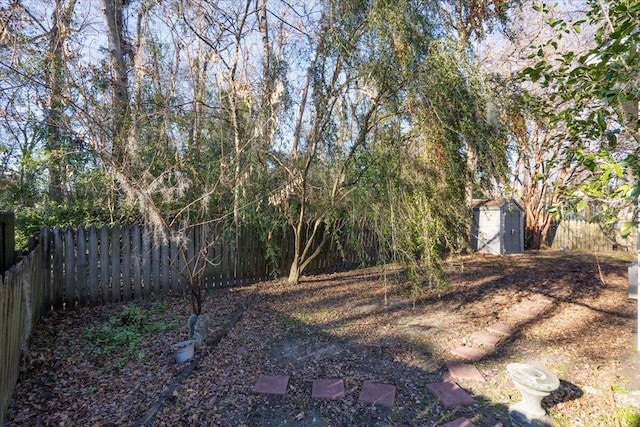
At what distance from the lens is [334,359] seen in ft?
10.2

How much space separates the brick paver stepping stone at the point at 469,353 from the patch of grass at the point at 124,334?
9.65ft

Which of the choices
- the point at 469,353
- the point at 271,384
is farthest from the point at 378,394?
the point at 469,353

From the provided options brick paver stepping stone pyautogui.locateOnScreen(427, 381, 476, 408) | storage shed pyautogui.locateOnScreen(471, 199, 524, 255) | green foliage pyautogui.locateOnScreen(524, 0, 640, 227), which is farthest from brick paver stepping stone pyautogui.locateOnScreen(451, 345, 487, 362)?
storage shed pyautogui.locateOnScreen(471, 199, 524, 255)

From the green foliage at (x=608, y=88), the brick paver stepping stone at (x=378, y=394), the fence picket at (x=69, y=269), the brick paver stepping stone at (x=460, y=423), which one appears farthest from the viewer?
the fence picket at (x=69, y=269)

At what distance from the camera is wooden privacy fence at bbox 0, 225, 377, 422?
9.71 ft

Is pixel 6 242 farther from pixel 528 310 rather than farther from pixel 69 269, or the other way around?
pixel 528 310

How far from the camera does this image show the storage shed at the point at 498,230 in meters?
11.0

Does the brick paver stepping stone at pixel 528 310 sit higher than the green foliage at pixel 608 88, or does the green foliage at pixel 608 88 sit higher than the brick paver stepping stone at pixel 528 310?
the green foliage at pixel 608 88

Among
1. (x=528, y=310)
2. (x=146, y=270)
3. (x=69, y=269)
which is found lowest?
(x=528, y=310)

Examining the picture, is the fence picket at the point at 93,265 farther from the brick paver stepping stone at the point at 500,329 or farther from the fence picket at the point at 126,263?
the brick paver stepping stone at the point at 500,329

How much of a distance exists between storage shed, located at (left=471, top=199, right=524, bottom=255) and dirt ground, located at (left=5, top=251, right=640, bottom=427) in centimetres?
583

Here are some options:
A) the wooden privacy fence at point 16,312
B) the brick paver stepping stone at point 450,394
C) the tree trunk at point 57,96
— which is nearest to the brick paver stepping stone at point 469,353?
the brick paver stepping stone at point 450,394

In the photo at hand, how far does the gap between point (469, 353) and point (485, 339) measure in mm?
442

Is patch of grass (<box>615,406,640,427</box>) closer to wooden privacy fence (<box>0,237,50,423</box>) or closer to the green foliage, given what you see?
the green foliage
